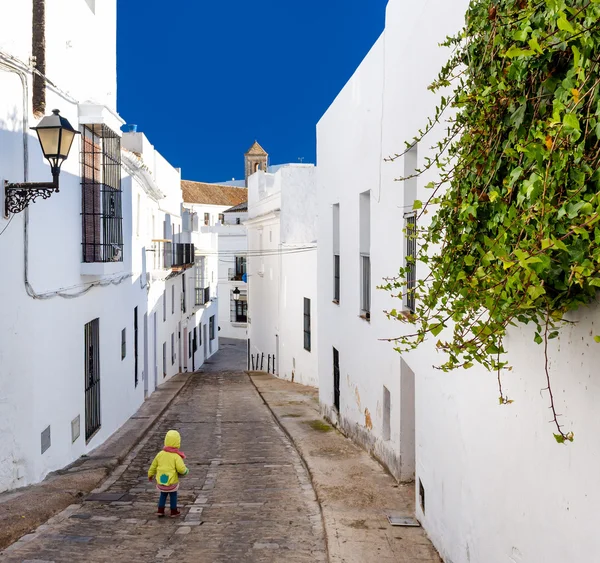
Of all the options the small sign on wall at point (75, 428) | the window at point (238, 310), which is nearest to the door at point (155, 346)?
the small sign on wall at point (75, 428)

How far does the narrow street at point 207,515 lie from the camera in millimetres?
6266

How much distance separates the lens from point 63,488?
8.16m

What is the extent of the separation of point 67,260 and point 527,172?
7.96 m

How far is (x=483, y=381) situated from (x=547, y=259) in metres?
2.62

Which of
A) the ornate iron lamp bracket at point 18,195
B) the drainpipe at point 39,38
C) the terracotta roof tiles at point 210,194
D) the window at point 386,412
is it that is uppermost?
the terracotta roof tiles at point 210,194

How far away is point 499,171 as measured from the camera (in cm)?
351

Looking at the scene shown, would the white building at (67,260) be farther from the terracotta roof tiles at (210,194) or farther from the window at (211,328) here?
the terracotta roof tiles at (210,194)

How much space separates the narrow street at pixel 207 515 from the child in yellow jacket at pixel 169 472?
18cm

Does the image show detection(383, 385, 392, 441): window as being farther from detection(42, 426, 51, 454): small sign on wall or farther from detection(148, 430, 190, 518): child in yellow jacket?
detection(42, 426, 51, 454): small sign on wall

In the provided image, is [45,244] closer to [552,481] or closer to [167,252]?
[552,481]

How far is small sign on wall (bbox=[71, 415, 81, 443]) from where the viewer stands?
997 centimetres

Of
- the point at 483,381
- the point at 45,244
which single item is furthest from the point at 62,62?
the point at 483,381

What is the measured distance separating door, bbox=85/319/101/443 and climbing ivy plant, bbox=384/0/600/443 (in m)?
8.03

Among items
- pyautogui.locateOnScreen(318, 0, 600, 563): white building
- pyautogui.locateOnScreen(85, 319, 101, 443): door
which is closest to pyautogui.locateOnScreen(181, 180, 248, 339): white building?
pyautogui.locateOnScreen(85, 319, 101, 443): door
